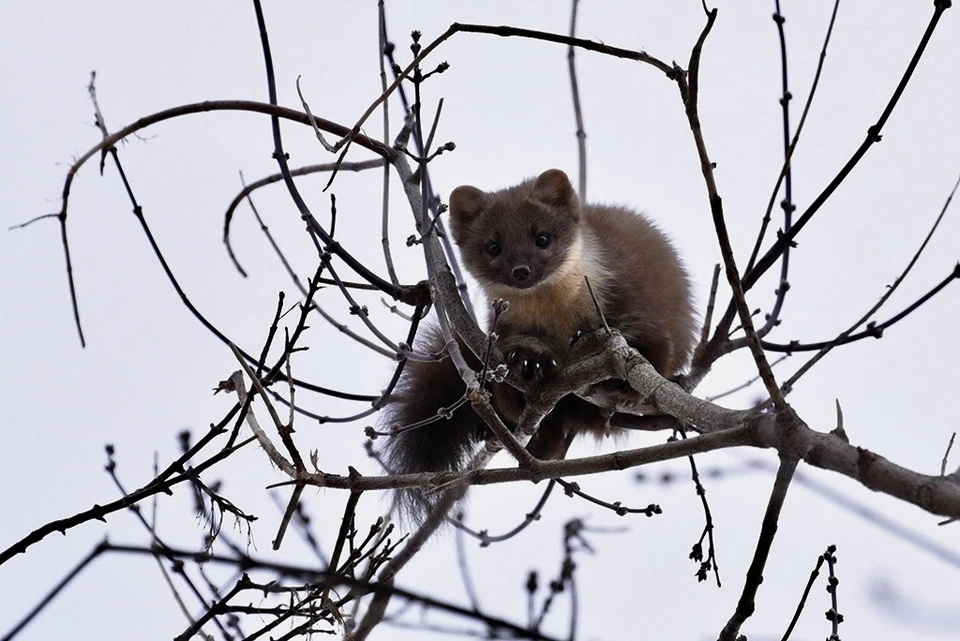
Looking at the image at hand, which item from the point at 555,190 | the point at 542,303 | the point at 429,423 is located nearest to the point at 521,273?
the point at 542,303

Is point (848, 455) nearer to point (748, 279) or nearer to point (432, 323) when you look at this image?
point (748, 279)

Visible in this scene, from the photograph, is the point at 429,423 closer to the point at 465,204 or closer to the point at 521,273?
the point at 521,273

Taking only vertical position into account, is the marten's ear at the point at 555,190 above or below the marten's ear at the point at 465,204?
below

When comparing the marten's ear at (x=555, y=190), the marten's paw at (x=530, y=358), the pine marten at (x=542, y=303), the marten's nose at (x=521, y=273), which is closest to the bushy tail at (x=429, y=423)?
the pine marten at (x=542, y=303)

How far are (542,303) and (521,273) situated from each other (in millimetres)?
403

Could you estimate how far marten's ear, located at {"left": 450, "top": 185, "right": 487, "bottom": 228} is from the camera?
6328 millimetres

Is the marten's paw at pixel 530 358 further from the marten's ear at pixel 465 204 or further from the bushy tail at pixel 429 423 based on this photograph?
the marten's ear at pixel 465 204

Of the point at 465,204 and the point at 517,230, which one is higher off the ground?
the point at 465,204

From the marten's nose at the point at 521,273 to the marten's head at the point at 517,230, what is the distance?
9 cm

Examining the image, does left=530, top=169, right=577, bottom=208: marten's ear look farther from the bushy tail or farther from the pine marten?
the bushy tail

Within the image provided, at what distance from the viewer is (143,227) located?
395cm

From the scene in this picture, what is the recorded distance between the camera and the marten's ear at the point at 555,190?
6.23m

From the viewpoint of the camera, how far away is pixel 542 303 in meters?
6.07

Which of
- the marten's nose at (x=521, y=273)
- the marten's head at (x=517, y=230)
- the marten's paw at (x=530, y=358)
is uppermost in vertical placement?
the marten's head at (x=517, y=230)
